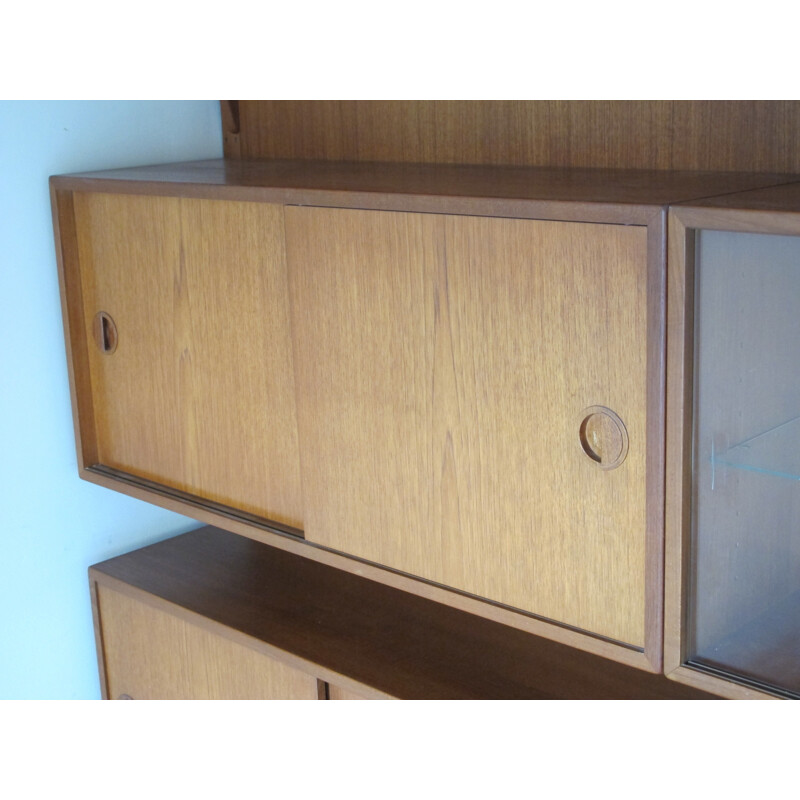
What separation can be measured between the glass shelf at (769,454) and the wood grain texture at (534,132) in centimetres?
32

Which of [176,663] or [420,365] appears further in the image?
[176,663]

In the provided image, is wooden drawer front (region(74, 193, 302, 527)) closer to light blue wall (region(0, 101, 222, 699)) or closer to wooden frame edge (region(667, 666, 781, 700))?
light blue wall (region(0, 101, 222, 699))

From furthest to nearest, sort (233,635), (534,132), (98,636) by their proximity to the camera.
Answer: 1. (98,636)
2. (233,635)
3. (534,132)

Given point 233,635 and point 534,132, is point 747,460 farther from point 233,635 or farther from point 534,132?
point 233,635

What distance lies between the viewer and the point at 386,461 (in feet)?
3.93

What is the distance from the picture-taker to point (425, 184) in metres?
1.17

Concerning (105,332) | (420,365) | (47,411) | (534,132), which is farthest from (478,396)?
(47,411)

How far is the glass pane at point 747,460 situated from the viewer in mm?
914

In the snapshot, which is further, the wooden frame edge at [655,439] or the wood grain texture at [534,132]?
the wood grain texture at [534,132]

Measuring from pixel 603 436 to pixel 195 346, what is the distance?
63 centimetres

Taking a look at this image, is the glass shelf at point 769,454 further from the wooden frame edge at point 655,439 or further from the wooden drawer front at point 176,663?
the wooden drawer front at point 176,663

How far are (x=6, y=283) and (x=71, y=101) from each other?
0.28 metres

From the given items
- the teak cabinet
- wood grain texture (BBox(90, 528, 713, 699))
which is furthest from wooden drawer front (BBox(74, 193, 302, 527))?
wood grain texture (BBox(90, 528, 713, 699))

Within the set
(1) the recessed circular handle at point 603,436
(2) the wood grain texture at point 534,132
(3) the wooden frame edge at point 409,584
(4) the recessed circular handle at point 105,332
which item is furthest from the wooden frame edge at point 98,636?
(1) the recessed circular handle at point 603,436
